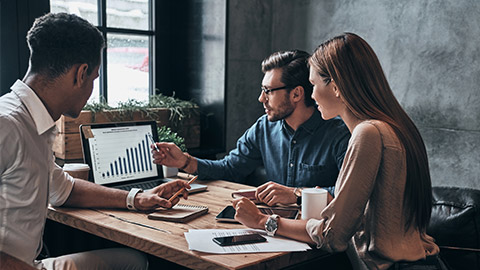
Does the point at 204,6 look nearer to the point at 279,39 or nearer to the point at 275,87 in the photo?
the point at 279,39

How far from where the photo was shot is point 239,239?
1702mm

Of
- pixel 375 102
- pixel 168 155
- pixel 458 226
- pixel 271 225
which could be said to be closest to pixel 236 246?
pixel 271 225

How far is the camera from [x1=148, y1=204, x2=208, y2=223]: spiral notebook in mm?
1938

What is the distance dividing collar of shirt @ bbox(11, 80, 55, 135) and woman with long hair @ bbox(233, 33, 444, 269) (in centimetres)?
80

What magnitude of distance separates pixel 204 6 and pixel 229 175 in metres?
1.43

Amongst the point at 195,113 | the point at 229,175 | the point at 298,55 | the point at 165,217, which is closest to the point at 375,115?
the point at 165,217

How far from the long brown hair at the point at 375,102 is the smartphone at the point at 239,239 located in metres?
0.49

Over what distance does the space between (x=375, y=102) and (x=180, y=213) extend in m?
0.85

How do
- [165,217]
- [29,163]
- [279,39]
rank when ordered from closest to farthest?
[29,163] < [165,217] < [279,39]

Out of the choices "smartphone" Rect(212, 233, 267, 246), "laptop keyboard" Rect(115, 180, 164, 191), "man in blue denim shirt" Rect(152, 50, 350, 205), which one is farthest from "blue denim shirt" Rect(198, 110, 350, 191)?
"smartphone" Rect(212, 233, 267, 246)

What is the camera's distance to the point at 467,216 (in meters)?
2.00

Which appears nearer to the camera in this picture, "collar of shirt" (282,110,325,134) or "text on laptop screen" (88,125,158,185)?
"text on laptop screen" (88,125,158,185)

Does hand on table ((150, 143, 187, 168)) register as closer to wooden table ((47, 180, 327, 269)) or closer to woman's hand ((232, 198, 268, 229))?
wooden table ((47, 180, 327, 269))

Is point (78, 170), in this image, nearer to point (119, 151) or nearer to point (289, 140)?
point (119, 151)
